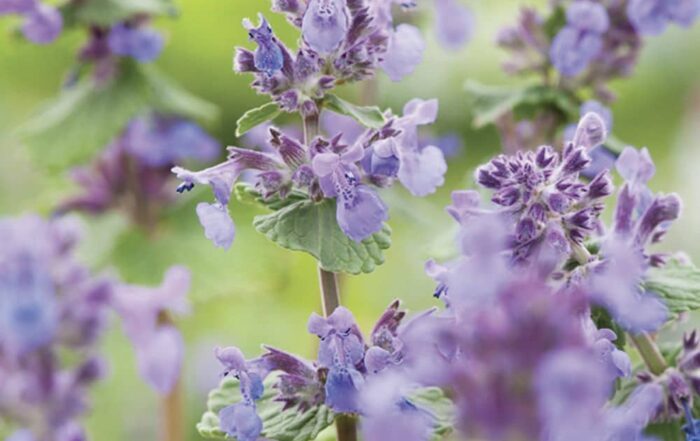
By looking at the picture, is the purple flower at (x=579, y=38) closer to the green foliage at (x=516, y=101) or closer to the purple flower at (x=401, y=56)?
the green foliage at (x=516, y=101)

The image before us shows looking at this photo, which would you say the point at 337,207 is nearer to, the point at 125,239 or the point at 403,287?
the point at 125,239

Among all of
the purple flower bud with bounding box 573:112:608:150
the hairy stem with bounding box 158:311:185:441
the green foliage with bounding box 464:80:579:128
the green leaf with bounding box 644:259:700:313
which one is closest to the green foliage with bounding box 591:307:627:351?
the green leaf with bounding box 644:259:700:313

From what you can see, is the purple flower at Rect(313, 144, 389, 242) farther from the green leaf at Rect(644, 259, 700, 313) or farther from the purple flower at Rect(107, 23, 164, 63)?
the purple flower at Rect(107, 23, 164, 63)

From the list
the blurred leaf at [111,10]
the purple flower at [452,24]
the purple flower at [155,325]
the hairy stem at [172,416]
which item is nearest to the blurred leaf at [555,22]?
the purple flower at [452,24]

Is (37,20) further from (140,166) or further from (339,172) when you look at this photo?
(339,172)

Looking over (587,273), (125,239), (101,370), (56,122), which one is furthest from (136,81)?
(587,273)
